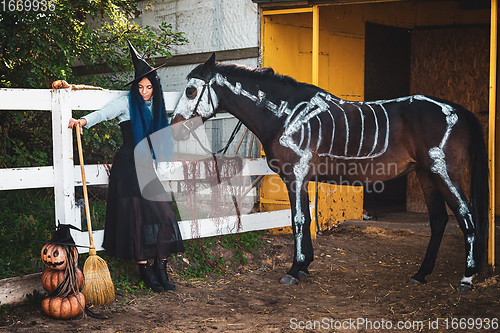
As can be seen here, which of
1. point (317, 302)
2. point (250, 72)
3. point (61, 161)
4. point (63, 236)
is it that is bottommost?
point (317, 302)

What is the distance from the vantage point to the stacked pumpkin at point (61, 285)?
323cm

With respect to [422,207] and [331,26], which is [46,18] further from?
[422,207]

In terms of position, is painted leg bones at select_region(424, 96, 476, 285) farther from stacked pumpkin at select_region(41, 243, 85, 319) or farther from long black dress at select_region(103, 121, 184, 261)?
stacked pumpkin at select_region(41, 243, 85, 319)

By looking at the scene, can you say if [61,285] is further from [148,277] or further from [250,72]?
[250,72]

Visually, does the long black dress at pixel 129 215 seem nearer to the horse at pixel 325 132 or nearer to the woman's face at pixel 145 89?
the woman's face at pixel 145 89

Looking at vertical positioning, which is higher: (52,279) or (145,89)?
(145,89)

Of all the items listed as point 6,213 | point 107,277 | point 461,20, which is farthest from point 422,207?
point 6,213

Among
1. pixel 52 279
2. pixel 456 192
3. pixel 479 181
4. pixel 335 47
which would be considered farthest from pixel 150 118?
pixel 335 47

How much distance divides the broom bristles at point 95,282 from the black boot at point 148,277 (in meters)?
0.49

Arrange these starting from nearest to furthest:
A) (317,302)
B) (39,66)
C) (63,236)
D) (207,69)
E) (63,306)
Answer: (63,306)
(63,236)
(317,302)
(207,69)
(39,66)

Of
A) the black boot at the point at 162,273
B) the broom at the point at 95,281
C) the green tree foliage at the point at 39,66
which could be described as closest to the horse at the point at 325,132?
the black boot at the point at 162,273

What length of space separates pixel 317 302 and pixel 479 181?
189cm

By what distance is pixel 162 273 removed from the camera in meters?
4.09

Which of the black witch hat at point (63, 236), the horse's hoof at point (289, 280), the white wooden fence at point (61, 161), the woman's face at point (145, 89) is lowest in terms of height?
the horse's hoof at point (289, 280)
